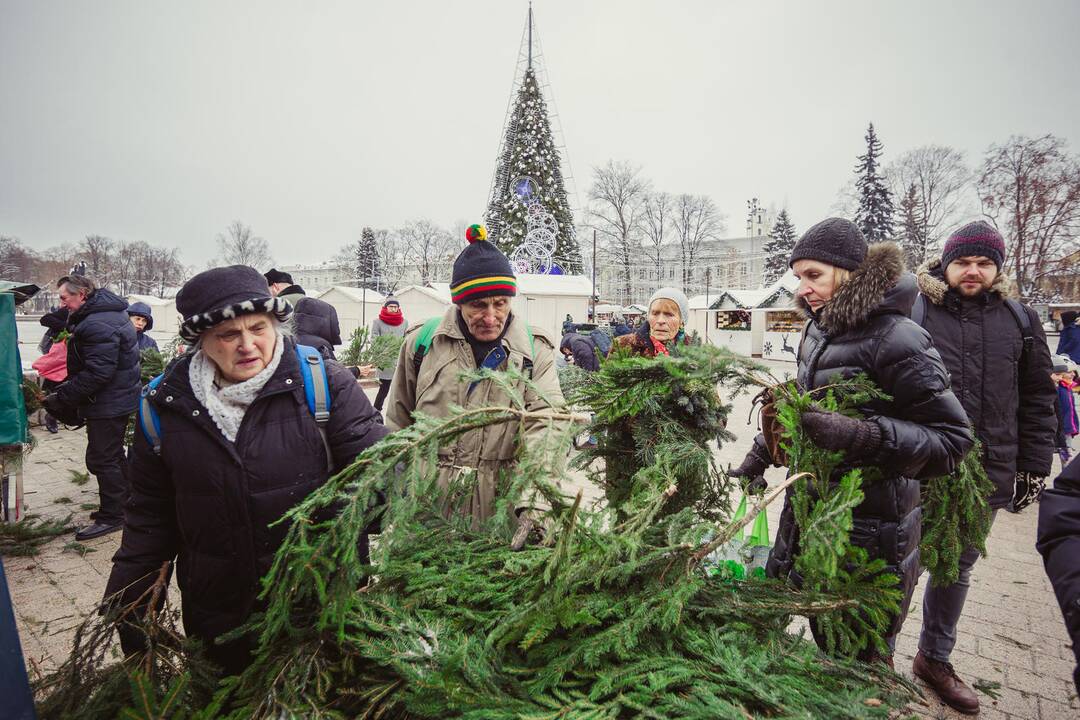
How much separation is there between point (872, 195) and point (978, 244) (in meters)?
33.2

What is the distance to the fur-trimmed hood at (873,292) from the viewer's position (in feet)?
6.15

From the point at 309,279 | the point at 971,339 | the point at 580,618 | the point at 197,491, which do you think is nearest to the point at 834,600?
the point at 580,618

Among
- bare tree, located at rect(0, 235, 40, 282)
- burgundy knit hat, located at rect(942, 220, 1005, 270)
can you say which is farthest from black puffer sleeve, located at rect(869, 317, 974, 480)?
bare tree, located at rect(0, 235, 40, 282)

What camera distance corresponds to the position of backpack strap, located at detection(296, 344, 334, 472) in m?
1.72

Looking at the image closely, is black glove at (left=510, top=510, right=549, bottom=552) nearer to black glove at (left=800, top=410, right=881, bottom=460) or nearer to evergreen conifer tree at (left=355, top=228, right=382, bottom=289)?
black glove at (left=800, top=410, right=881, bottom=460)

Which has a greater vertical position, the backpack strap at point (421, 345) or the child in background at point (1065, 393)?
the backpack strap at point (421, 345)

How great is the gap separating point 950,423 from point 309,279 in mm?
96038

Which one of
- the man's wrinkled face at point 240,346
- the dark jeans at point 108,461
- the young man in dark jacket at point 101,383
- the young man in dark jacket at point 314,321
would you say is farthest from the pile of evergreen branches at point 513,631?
the dark jeans at point 108,461

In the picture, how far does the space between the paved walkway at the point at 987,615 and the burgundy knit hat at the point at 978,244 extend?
6.01ft

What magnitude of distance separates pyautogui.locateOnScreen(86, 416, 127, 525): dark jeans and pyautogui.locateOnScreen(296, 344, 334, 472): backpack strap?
413 cm

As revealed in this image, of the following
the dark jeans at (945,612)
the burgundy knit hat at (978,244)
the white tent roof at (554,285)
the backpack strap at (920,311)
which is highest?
the white tent roof at (554,285)

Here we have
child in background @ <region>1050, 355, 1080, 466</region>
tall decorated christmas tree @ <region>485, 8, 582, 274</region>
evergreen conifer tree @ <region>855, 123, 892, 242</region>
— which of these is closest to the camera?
child in background @ <region>1050, 355, 1080, 466</region>

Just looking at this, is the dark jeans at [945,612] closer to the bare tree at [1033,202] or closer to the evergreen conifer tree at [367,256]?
the bare tree at [1033,202]

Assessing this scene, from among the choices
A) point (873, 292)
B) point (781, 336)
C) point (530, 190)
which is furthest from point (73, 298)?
point (781, 336)
